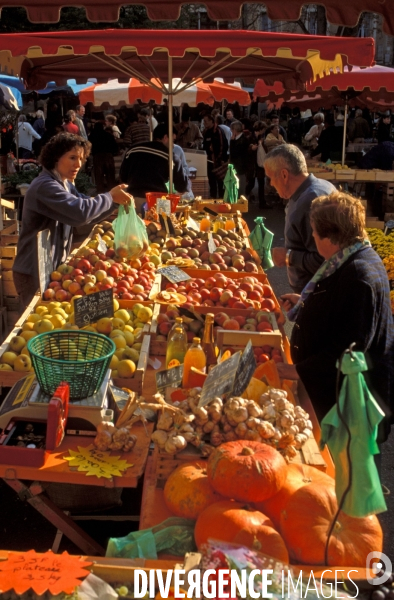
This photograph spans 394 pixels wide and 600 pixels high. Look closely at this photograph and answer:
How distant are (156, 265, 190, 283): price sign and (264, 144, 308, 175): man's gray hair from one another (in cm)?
100

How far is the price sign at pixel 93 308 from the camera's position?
12.3ft

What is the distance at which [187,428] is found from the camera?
2492mm

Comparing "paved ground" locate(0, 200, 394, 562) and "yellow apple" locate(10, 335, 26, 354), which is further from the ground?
"yellow apple" locate(10, 335, 26, 354)

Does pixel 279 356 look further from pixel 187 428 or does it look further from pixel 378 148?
pixel 378 148

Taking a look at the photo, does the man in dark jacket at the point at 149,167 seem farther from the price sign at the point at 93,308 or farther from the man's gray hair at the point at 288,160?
the price sign at the point at 93,308

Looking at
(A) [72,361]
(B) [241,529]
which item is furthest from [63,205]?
(B) [241,529]

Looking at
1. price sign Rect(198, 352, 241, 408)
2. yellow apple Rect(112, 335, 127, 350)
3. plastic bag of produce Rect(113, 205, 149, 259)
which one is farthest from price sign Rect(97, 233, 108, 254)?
price sign Rect(198, 352, 241, 408)

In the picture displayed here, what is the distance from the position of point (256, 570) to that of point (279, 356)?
5.54ft

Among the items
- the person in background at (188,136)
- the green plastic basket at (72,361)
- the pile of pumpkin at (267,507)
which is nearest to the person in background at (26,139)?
the person in background at (188,136)

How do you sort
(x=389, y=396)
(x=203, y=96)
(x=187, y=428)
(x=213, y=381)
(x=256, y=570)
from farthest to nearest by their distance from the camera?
1. (x=203, y=96)
2. (x=389, y=396)
3. (x=213, y=381)
4. (x=187, y=428)
5. (x=256, y=570)

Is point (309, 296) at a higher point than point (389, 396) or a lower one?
higher

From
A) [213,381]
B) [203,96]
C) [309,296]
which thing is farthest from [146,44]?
[203,96]

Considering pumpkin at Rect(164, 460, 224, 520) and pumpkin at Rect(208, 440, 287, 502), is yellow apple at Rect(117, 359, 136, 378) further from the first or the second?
pumpkin at Rect(208, 440, 287, 502)

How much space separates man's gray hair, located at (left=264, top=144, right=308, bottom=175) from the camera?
4.40 metres
